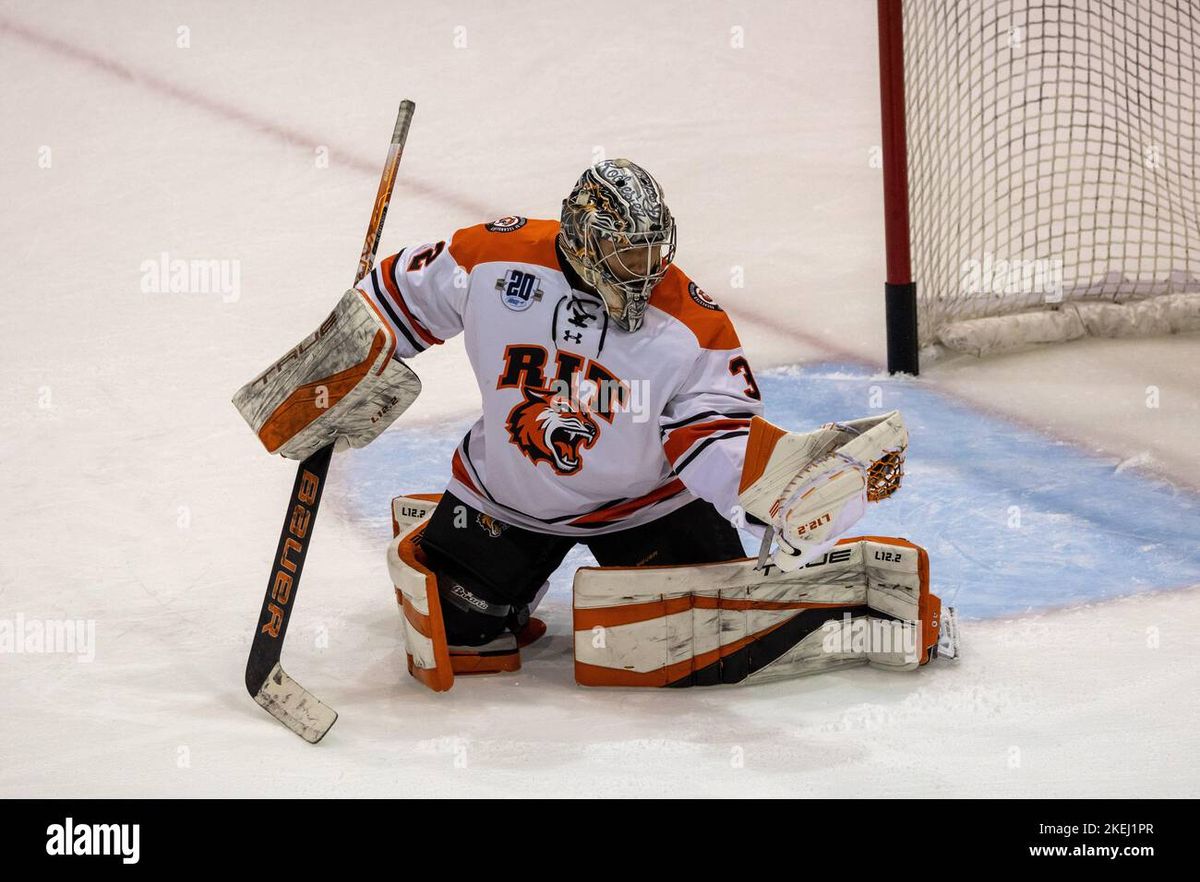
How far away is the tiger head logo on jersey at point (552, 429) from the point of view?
2.87 meters

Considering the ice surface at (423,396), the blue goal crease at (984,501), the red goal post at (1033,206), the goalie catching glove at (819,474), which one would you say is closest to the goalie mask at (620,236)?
the goalie catching glove at (819,474)

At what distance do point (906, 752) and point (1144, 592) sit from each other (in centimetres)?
94

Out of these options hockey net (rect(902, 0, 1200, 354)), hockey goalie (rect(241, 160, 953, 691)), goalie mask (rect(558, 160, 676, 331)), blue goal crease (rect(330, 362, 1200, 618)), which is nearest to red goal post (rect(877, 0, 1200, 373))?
hockey net (rect(902, 0, 1200, 354))

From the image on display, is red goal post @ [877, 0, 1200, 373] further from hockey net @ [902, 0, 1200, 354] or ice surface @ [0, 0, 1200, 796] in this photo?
ice surface @ [0, 0, 1200, 796]

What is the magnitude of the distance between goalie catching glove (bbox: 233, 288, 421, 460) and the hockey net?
2323 mm

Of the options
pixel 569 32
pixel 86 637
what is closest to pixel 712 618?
pixel 86 637

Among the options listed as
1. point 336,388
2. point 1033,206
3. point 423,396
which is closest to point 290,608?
point 336,388

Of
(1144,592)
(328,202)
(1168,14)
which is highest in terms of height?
(1168,14)

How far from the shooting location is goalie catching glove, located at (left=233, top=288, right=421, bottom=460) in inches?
116

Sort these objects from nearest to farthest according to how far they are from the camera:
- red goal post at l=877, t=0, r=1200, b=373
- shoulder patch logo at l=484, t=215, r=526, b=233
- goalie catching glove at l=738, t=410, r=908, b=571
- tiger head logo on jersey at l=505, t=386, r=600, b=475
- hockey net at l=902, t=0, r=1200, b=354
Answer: goalie catching glove at l=738, t=410, r=908, b=571, tiger head logo on jersey at l=505, t=386, r=600, b=475, shoulder patch logo at l=484, t=215, r=526, b=233, red goal post at l=877, t=0, r=1200, b=373, hockey net at l=902, t=0, r=1200, b=354

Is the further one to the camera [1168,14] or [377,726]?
[1168,14]

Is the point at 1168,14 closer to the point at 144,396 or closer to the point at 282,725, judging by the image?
the point at 144,396

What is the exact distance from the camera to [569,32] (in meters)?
7.51

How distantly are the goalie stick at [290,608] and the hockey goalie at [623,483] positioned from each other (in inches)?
3.3
